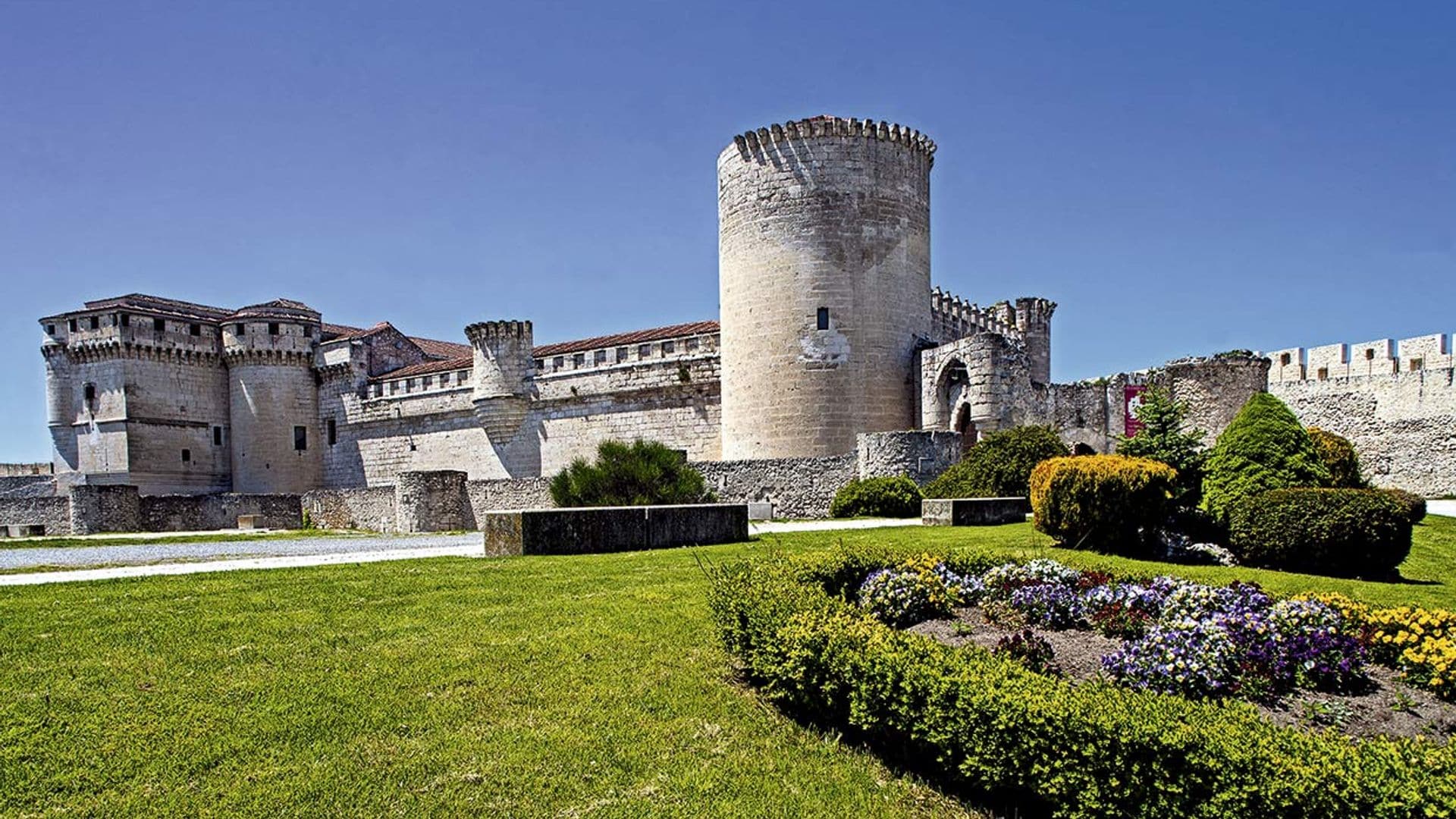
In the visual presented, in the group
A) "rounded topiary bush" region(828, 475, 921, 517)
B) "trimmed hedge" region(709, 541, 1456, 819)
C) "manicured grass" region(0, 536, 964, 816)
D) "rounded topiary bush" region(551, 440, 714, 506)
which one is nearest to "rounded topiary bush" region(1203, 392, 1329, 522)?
"rounded topiary bush" region(828, 475, 921, 517)

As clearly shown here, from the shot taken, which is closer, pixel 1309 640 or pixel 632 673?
pixel 1309 640

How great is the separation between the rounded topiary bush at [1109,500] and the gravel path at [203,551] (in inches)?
395

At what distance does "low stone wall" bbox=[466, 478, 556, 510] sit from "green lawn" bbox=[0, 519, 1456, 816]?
55.9ft

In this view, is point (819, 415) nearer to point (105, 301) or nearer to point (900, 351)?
point (900, 351)

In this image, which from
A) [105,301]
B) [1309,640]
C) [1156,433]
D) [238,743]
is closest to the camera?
[238,743]

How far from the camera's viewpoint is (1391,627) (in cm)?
546

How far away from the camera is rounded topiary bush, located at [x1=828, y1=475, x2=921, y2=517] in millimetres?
20234

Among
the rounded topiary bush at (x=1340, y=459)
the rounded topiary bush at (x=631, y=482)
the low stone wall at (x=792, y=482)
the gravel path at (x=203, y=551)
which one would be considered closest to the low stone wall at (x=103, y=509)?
the gravel path at (x=203, y=551)

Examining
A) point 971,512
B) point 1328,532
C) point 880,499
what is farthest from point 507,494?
point 1328,532

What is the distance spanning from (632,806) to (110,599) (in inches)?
262

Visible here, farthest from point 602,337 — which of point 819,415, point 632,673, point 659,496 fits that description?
point 632,673

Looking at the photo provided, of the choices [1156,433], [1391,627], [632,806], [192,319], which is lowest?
[632,806]

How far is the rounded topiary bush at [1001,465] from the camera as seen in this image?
19.1m

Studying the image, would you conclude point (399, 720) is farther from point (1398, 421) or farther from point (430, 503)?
point (1398, 421)
